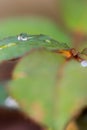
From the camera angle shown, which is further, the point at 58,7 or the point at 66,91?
the point at 58,7

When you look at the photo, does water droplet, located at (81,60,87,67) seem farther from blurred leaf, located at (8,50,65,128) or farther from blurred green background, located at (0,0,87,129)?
blurred green background, located at (0,0,87,129)

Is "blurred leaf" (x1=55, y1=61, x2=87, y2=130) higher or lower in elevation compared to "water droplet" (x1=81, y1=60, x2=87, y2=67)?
lower

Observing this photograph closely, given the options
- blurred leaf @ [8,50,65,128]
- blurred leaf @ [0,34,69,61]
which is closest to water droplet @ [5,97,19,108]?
blurred leaf @ [8,50,65,128]

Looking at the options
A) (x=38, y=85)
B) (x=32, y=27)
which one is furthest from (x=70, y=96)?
(x=32, y=27)

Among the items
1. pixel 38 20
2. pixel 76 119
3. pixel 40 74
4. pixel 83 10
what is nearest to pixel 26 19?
pixel 38 20

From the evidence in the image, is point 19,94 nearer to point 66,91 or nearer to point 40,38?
point 66,91
